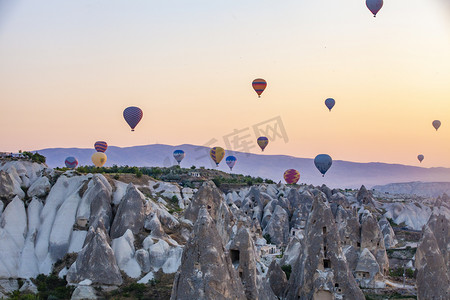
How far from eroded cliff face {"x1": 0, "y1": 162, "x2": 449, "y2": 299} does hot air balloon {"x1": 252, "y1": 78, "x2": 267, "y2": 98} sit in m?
30.0

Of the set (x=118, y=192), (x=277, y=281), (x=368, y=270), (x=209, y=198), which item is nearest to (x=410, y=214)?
(x=368, y=270)

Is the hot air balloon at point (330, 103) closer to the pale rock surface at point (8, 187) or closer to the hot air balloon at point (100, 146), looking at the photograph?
the hot air balloon at point (100, 146)

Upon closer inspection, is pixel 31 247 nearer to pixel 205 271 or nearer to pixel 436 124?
pixel 205 271

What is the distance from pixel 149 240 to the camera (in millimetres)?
39531

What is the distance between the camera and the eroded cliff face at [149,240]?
3011 centimetres

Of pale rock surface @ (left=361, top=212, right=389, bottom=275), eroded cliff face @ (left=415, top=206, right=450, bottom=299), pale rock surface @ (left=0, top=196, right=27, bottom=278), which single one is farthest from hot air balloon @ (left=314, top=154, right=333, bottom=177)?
eroded cliff face @ (left=415, top=206, right=450, bottom=299)

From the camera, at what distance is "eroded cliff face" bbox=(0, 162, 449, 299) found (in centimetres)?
3011

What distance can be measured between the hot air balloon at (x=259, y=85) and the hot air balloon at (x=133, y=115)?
51.2ft

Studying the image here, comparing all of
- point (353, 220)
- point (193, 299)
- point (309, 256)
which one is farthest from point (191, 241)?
point (353, 220)

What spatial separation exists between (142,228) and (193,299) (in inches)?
802

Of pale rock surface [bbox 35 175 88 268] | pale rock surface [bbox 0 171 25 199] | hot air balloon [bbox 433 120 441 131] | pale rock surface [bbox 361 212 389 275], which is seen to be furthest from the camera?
hot air balloon [bbox 433 120 441 131]

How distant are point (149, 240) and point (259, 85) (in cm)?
4483

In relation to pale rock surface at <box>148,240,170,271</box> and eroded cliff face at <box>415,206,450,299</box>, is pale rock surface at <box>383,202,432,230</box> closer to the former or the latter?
eroded cliff face at <box>415,206,450,299</box>

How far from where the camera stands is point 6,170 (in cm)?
4881
